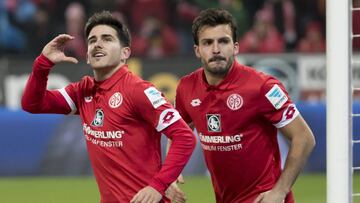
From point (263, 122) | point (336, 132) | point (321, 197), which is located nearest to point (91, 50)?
point (263, 122)

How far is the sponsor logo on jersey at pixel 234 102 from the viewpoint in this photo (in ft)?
20.1

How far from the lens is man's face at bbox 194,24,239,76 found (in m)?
6.03

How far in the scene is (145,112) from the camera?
5.86 meters

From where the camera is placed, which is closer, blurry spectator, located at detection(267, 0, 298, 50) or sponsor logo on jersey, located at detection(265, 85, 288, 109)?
sponsor logo on jersey, located at detection(265, 85, 288, 109)

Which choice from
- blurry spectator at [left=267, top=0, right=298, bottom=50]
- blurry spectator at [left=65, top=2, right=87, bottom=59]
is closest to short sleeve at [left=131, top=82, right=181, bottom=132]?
blurry spectator at [left=65, top=2, right=87, bottom=59]

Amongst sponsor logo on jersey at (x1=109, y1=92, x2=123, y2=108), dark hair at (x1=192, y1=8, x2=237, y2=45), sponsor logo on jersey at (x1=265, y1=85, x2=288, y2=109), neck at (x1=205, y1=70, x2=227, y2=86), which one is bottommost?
sponsor logo on jersey at (x1=265, y1=85, x2=288, y2=109)

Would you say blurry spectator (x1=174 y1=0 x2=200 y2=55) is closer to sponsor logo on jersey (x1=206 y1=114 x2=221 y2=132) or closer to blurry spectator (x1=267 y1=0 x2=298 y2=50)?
blurry spectator (x1=267 y1=0 x2=298 y2=50)

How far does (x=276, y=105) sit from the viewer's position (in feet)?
19.7

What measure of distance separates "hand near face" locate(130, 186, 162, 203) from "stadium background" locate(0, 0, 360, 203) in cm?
455

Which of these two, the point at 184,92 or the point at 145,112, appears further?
the point at 184,92

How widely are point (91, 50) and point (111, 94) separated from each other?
0.29m

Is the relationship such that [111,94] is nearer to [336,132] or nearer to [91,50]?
[91,50]

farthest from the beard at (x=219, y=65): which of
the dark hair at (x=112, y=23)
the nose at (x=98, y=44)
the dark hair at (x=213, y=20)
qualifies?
the nose at (x=98, y=44)

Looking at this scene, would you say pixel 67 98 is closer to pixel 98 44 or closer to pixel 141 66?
pixel 98 44
